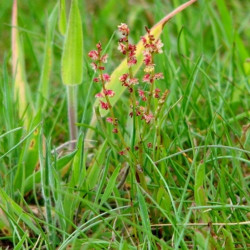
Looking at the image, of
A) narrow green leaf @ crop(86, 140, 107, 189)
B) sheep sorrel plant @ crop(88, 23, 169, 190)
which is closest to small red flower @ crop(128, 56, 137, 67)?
sheep sorrel plant @ crop(88, 23, 169, 190)

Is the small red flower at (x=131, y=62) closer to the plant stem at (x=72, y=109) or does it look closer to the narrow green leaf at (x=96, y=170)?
the narrow green leaf at (x=96, y=170)

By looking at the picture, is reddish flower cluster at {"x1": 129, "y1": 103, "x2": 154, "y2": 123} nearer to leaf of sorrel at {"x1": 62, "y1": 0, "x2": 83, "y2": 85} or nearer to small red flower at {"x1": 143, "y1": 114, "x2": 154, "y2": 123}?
small red flower at {"x1": 143, "y1": 114, "x2": 154, "y2": 123}

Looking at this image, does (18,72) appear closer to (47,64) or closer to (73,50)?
(47,64)

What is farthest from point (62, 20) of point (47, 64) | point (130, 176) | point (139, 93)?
point (130, 176)

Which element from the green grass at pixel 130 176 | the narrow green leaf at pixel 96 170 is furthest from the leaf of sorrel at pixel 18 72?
the narrow green leaf at pixel 96 170

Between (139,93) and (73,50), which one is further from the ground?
(73,50)

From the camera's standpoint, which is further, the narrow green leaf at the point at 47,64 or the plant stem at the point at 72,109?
the narrow green leaf at the point at 47,64

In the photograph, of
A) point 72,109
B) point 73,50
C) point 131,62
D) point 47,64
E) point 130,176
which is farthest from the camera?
point 47,64

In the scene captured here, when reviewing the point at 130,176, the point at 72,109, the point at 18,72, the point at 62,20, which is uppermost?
the point at 62,20

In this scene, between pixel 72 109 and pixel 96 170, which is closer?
pixel 96 170

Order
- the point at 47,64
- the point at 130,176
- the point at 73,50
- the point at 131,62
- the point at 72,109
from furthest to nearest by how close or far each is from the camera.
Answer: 1. the point at 47,64
2. the point at 72,109
3. the point at 73,50
4. the point at 130,176
5. the point at 131,62

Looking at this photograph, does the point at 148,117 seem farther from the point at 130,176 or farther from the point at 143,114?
the point at 130,176
